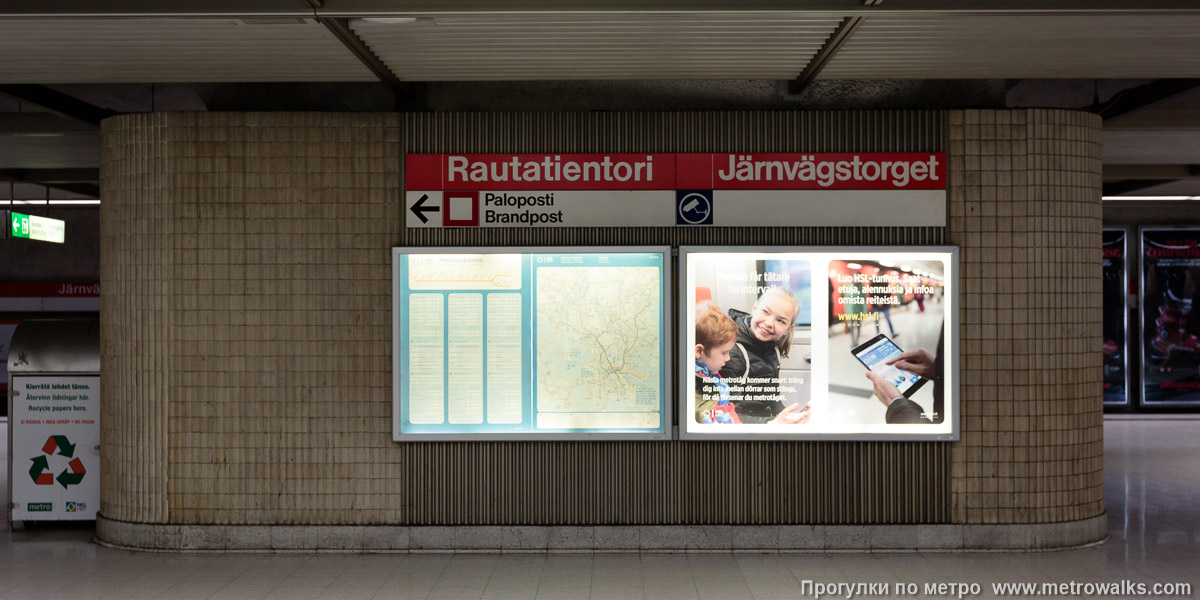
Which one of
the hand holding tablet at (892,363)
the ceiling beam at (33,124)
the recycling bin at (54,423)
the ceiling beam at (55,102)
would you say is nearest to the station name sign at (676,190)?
the hand holding tablet at (892,363)

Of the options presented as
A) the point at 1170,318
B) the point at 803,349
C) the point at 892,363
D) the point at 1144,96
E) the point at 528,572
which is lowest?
the point at 528,572

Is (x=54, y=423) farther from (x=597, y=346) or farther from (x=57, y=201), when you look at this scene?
(x=57, y=201)

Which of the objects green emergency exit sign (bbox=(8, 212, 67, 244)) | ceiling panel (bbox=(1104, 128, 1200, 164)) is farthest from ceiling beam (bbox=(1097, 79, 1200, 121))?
green emergency exit sign (bbox=(8, 212, 67, 244))

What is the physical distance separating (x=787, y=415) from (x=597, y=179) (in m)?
2.14

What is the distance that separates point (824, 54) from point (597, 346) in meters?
2.45

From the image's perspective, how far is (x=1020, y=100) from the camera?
6883 mm

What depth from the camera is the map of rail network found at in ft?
19.6

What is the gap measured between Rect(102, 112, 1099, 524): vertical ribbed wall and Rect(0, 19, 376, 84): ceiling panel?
19.4 inches

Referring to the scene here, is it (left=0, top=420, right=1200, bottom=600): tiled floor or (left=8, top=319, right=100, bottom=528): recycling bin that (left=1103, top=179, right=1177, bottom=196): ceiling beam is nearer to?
(left=0, top=420, right=1200, bottom=600): tiled floor

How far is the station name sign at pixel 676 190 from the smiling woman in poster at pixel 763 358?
0.60 metres

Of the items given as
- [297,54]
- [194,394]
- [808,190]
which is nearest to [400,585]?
[194,394]

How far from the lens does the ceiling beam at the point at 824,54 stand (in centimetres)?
466

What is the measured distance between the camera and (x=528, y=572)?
18.1 feet

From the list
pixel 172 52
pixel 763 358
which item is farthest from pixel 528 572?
pixel 172 52
